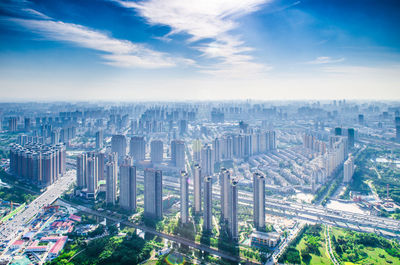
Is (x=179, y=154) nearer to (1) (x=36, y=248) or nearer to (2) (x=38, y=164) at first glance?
(2) (x=38, y=164)

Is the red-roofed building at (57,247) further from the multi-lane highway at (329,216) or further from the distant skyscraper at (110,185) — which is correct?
the multi-lane highway at (329,216)

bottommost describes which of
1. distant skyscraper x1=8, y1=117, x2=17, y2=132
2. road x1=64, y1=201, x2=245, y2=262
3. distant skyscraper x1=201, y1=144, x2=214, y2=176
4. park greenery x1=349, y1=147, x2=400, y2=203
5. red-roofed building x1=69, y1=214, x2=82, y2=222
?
road x1=64, y1=201, x2=245, y2=262

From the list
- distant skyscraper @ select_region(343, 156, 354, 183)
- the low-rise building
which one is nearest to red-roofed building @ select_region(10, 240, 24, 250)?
the low-rise building

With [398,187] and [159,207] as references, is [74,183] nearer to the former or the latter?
[159,207]

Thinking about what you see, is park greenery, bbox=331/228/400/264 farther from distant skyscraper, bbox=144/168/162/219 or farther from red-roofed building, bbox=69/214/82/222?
red-roofed building, bbox=69/214/82/222

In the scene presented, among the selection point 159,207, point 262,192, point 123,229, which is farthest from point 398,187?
point 123,229

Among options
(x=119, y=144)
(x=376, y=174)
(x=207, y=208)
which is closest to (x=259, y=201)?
(x=207, y=208)

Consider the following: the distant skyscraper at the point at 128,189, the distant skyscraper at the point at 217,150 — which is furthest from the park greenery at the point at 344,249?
the distant skyscraper at the point at 217,150
